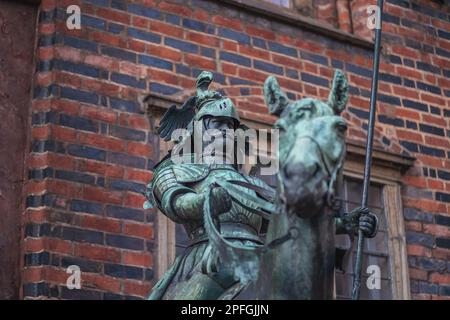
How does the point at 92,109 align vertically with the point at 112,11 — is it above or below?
below

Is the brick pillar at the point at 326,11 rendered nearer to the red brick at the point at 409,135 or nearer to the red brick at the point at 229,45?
the red brick at the point at 409,135

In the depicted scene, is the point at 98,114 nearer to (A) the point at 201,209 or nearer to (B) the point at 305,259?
(A) the point at 201,209

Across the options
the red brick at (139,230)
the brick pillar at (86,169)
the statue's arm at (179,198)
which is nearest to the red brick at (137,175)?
the brick pillar at (86,169)

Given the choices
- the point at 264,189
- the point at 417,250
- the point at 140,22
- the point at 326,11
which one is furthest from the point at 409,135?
the point at 264,189

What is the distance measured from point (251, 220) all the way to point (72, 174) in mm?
3386

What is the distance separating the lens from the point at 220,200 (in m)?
4.86

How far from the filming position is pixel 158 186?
5375mm

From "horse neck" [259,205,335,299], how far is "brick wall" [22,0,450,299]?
13.1 feet

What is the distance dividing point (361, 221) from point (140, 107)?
4223 millimetres

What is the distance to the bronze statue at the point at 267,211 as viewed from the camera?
3990mm

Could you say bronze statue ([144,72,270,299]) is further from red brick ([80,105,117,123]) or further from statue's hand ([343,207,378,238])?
red brick ([80,105,117,123])

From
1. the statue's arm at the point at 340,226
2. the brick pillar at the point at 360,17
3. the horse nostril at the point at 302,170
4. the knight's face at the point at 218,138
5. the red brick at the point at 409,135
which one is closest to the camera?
the horse nostril at the point at 302,170
